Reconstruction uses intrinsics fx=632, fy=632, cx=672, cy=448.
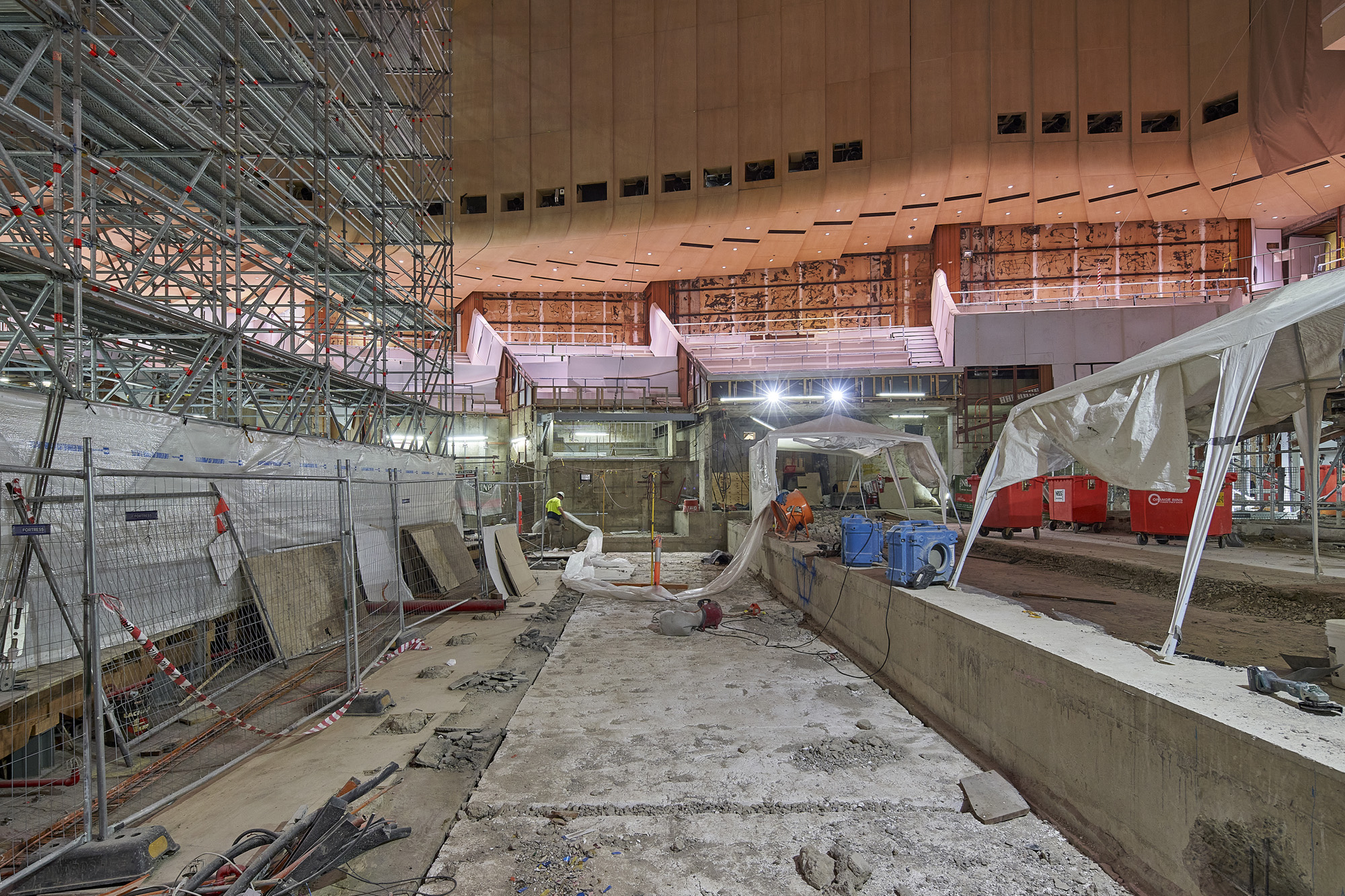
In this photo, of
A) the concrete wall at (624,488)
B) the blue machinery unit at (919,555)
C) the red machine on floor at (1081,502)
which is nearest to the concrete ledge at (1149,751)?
the blue machinery unit at (919,555)

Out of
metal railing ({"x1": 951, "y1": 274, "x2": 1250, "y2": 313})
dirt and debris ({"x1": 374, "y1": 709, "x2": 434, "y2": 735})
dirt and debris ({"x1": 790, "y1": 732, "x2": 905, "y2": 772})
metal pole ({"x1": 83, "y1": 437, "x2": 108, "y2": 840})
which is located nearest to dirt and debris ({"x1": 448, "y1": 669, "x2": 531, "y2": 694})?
dirt and debris ({"x1": 374, "y1": 709, "x2": 434, "y2": 735})

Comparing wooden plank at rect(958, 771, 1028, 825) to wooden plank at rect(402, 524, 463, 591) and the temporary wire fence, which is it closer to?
the temporary wire fence

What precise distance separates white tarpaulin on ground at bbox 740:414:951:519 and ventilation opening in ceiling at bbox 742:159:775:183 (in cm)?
1665

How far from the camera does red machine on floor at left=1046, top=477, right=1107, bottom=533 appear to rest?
1429 cm

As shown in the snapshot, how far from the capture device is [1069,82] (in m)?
23.8

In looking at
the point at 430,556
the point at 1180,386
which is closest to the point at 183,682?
the point at 430,556

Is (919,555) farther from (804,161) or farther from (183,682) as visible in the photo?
(804,161)

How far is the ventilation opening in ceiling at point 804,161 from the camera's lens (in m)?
25.4

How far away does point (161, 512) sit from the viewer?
5906 millimetres

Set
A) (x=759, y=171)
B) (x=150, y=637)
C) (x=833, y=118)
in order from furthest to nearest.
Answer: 1. (x=759, y=171)
2. (x=833, y=118)
3. (x=150, y=637)

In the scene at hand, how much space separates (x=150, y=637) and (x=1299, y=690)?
797cm

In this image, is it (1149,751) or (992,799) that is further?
(992,799)

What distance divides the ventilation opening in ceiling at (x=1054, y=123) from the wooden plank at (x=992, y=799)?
88.9 ft

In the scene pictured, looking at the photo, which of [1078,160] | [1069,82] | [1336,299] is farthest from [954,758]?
[1069,82]
